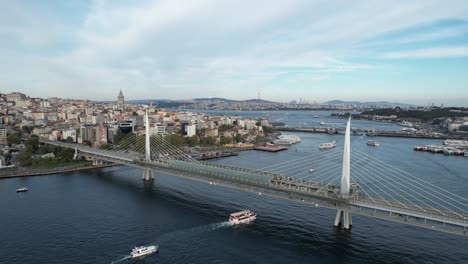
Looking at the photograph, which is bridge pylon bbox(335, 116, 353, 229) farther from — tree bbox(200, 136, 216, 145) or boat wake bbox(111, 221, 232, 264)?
tree bbox(200, 136, 216, 145)

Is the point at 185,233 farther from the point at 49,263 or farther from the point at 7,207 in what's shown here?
the point at 7,207

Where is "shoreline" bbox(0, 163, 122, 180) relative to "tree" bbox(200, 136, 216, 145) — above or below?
below

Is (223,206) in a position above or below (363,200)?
below

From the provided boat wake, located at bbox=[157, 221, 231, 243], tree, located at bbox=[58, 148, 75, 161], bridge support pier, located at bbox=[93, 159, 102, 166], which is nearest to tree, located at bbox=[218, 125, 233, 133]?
bridge support pier, located at bbox=[93, 159, 102, 166]

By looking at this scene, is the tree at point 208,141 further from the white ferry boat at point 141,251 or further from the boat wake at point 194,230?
the white ferry boat at point 141,251

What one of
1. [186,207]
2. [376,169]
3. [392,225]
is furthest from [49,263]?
[376,169]

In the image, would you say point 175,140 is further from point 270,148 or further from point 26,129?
point 26,129
